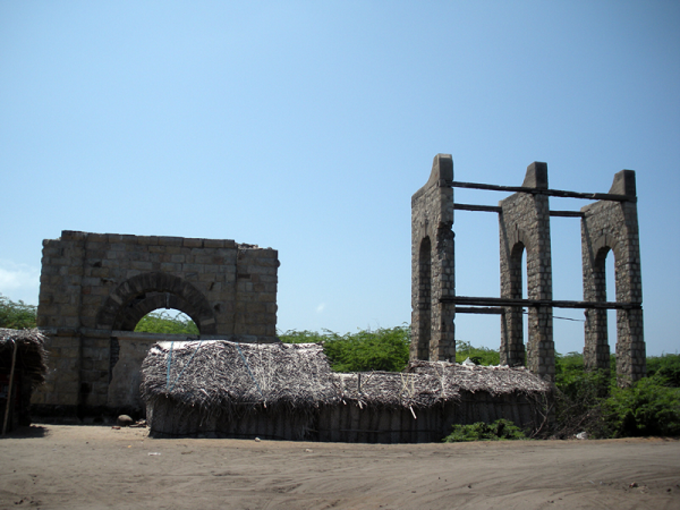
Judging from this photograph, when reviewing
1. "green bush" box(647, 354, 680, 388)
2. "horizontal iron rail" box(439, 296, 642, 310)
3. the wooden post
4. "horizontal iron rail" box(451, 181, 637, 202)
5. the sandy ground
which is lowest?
the sandy ground

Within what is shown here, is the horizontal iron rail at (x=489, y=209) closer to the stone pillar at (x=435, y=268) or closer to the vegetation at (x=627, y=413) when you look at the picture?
the stone pillar at (x=435, y=268)

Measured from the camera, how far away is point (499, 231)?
2062cm

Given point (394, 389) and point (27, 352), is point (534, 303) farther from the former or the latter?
point (27, 352)

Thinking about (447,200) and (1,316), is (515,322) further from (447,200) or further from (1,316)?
(1,316)

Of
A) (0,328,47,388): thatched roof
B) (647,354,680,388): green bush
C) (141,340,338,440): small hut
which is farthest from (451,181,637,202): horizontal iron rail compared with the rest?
(647,354,680,388): green bush

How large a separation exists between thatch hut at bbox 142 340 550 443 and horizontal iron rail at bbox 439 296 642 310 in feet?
12.2

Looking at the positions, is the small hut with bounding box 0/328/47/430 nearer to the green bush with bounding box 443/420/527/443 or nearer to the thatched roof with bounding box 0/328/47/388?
the thatched roof with bounding box 0/328/47/388

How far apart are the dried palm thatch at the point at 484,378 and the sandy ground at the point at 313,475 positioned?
201 cm

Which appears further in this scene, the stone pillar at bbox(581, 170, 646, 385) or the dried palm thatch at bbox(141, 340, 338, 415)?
the stone pillar at bbox(581, 170, 646, 385)

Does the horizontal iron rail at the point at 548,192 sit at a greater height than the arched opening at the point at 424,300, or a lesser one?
greater

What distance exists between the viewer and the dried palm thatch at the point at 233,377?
419 inches

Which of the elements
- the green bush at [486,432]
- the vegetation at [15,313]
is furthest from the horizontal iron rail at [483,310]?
the vegetation at [15,313]

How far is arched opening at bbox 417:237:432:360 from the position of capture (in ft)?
60.4

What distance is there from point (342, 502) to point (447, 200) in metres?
11.4
